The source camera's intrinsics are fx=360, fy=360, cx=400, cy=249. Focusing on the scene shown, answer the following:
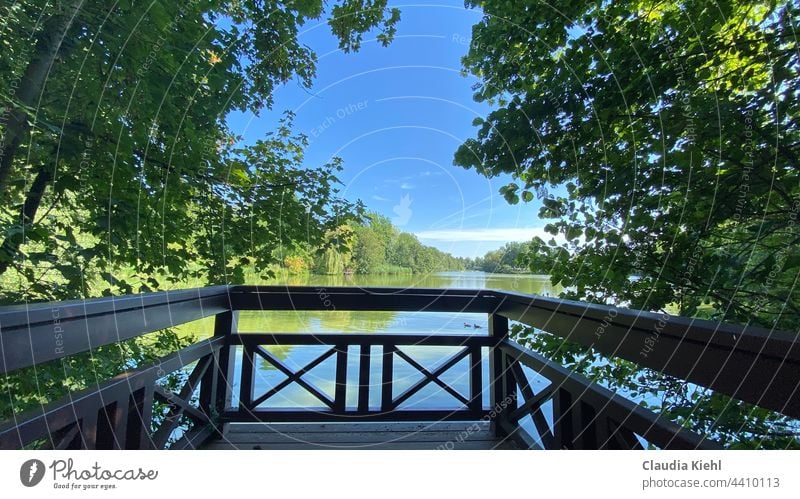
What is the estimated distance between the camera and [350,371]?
89.5 inches

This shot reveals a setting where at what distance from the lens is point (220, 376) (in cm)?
209

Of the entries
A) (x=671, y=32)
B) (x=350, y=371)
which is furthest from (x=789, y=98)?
(x=350, y=371)

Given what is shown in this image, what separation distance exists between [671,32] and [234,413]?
3.14 metres

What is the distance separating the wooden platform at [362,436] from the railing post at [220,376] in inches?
6.0

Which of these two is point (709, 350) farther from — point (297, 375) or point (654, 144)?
point (297, 375)

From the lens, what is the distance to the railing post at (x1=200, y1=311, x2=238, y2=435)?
198cm

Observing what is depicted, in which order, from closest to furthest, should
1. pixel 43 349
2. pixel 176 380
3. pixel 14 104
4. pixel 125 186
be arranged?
pixel 43 349 → pixel 14 104 → pixel 125 186 → pixel 176 380

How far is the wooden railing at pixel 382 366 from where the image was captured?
69cm

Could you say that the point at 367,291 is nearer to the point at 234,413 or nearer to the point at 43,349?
the point at 234,413
